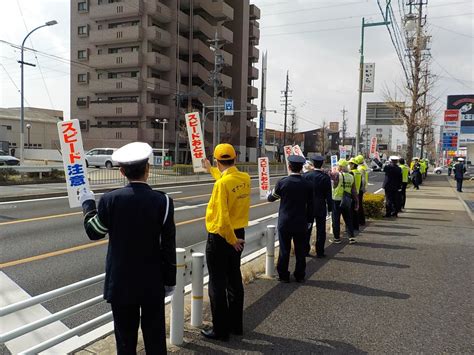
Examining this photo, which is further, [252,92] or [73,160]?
[252,92]

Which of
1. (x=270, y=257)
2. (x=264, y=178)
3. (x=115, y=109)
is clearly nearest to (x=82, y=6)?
(x=115, y=109)

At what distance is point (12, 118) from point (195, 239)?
192 ft

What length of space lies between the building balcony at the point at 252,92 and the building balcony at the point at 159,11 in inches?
757

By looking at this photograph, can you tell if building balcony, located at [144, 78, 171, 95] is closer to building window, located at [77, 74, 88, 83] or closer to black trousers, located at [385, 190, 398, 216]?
building window, located at [77, 74, 88, 83]

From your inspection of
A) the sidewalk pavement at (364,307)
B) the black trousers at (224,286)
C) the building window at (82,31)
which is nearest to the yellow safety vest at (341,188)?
the sidewalk pavement at (364,307)

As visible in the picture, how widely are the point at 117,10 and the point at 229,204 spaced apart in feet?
149

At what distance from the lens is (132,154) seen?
2.54m

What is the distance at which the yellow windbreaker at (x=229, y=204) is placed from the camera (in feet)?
11.7

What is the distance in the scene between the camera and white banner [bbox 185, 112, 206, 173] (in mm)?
6025

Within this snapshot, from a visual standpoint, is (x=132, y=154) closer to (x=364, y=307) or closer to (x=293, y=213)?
(x=293, y=213)

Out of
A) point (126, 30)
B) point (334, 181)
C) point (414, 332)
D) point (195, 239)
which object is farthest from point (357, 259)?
point (126, 30)

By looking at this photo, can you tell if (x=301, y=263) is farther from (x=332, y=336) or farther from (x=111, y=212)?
(x=111, y=212)

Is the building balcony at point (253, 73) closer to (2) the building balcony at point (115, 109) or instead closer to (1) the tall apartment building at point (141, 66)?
(1) the tall apartment building at point (141, 66)

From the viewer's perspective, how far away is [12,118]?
186 ft
